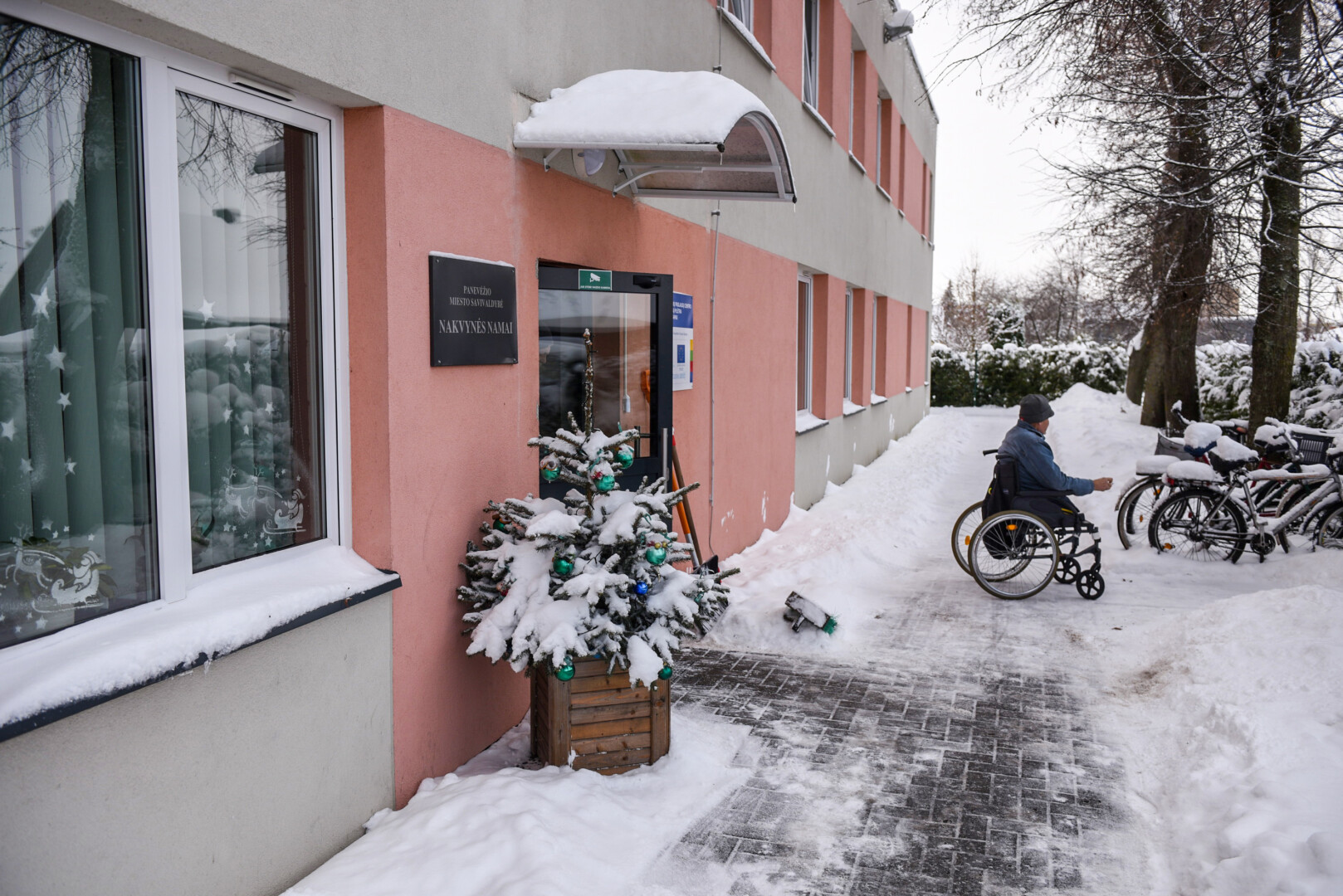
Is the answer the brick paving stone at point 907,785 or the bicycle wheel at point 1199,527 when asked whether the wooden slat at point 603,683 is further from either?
the bicycle wheel at point 1199,527

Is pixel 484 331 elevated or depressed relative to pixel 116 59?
depressed

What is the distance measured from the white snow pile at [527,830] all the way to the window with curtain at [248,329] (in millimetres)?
1080

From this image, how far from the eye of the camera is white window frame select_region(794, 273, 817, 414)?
475 inches

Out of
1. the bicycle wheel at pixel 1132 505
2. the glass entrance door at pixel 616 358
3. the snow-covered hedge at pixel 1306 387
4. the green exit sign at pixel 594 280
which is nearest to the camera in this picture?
the green exit sign at pixel 594 280

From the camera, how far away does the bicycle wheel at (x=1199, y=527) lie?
7863mm

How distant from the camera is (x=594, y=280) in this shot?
16.9 ft

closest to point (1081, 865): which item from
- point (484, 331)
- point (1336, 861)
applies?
point (1336, 861)

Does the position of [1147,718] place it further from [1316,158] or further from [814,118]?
[814,118]

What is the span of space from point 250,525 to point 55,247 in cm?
111

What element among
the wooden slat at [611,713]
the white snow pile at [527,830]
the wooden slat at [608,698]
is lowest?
the white snow pile at [527,830]

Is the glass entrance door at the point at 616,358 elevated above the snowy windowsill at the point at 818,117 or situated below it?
below

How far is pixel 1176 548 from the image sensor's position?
27.1 feet

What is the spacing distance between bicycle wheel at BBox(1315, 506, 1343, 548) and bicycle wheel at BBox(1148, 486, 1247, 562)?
1.75ft

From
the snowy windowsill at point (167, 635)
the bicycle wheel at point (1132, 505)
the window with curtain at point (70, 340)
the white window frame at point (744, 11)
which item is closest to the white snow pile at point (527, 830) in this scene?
the snowy windowsill at point (167, 635)
